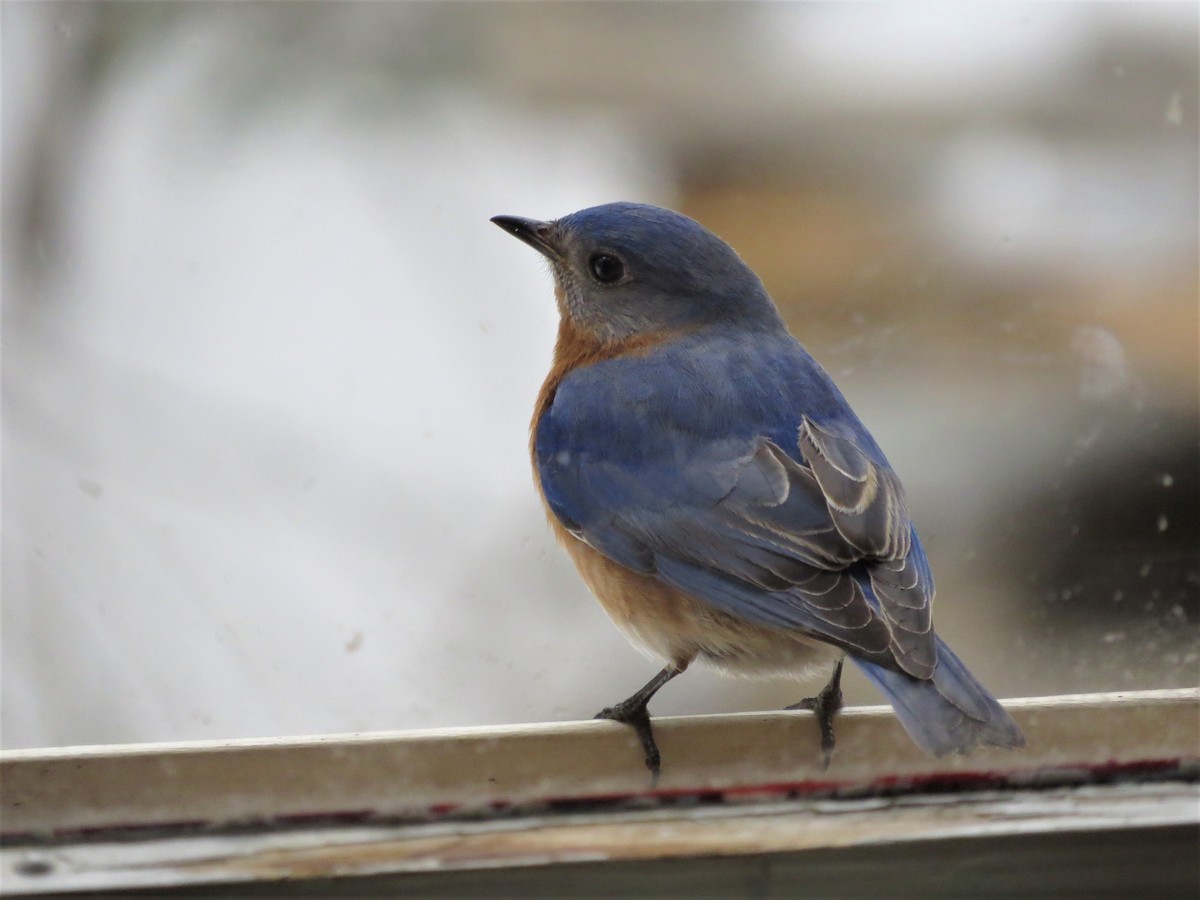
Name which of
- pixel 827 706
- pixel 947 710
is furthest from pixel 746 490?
pixel 947 710

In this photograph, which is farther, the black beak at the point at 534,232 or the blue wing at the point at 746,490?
the black beak at the point at 534,232

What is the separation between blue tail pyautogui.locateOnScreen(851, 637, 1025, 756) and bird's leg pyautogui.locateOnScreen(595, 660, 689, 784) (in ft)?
0.86

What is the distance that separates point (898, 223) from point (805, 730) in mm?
1565

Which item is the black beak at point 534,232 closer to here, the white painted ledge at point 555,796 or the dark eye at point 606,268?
the dark eye at point 606,268

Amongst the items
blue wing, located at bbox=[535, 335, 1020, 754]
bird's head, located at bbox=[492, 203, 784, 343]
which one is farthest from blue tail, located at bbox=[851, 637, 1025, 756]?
bird's head, located at bbox=[492, 203, 784, 343]

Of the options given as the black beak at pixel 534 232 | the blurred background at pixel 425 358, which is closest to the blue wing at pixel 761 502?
the black beak at pixel 534 232

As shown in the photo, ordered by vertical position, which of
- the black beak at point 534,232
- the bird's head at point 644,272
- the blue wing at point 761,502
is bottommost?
the blue wing at point 761,502

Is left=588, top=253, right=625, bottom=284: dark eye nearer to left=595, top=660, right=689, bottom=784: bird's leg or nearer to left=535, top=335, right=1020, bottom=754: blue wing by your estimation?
left=535, top=335, right=1020, bottom=754: blue wing

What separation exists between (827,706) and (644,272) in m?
0.81

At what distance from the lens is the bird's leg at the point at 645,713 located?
154cm

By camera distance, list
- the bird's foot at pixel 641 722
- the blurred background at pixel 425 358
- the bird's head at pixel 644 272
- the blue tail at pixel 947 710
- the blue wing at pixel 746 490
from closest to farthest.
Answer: the blue tail at pixel 947 710
the bird's foot at pixel 641 722
the blue wing at pixel 746 490
the bird's head at pixel 644 272
the blurred background at pixel 425 358

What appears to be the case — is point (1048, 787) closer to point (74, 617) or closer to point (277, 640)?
point (277, 640)

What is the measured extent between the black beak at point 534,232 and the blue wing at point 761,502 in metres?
0.23

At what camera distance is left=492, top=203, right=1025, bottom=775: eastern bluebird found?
161cm
